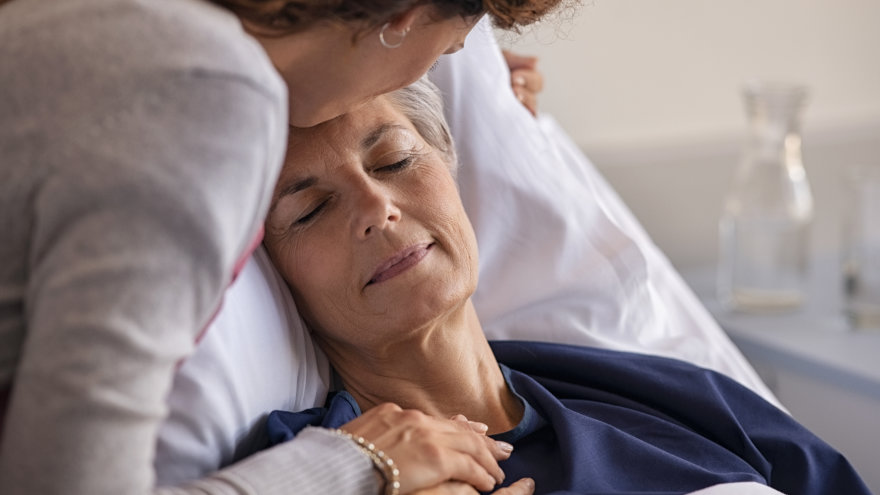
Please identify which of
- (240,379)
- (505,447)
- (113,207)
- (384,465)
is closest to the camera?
(113,207)

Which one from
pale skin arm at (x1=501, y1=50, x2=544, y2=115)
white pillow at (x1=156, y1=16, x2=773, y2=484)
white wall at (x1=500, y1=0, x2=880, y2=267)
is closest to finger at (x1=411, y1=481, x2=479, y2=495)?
white pillow at (x1=156, y1=16, x2=773, y2=484)

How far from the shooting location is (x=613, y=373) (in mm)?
1283

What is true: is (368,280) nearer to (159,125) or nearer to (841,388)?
(159,125)

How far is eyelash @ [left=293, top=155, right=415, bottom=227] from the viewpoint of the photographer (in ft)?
3.62

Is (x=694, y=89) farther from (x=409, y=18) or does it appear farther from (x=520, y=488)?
(x=409, y=18)

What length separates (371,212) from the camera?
1.06 m

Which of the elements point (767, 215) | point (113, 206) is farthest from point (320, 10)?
point (767, 215)

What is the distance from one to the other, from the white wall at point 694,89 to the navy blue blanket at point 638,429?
0.73 metres

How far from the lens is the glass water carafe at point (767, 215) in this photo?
188 cm

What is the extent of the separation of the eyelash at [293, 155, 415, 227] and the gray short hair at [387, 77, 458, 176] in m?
0.07

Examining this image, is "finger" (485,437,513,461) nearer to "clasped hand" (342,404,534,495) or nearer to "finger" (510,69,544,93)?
"clasped hand" (342,404,534,495)

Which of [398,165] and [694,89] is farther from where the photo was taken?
[694,89]

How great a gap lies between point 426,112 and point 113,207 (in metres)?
0.65

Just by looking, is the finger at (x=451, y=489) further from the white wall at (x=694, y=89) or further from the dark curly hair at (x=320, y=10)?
the white wall at (x=694, y=89)
